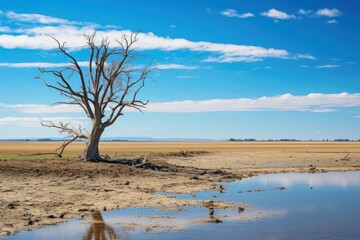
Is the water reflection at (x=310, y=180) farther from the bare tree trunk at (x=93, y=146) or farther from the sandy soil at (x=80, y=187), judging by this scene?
the bare tree trunk at (x=93, y=146)

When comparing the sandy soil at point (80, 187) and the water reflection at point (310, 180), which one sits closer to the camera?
the sandy soil at point (80, 187)

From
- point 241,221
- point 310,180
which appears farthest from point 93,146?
point 241,221

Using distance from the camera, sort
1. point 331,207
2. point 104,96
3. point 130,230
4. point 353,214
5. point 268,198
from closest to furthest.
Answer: point 130,230
point 353,214
point 331,207
point 268,198
point 104,96

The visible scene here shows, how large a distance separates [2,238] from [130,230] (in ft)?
12.7

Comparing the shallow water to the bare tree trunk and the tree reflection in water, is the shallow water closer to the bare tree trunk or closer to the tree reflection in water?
the tree reflection in water

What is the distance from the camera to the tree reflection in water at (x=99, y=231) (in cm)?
1378

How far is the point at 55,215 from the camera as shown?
1706 centimetres

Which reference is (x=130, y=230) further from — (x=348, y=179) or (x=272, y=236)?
(x=348, y=179)

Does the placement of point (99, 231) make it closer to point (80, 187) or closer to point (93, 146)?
point (80, 187)

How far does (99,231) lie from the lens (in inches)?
574

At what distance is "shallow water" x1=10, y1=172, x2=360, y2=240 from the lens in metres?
14.2

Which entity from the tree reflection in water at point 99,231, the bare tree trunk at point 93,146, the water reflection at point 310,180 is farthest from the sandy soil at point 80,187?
the water reflection at point 310,180

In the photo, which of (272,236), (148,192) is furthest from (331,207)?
(148,192)

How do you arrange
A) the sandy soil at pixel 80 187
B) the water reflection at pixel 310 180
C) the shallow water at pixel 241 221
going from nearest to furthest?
the shallow water at pixel 241 221, the sandy soil at pixel 80 187, the water reflection at pixel 310 180
